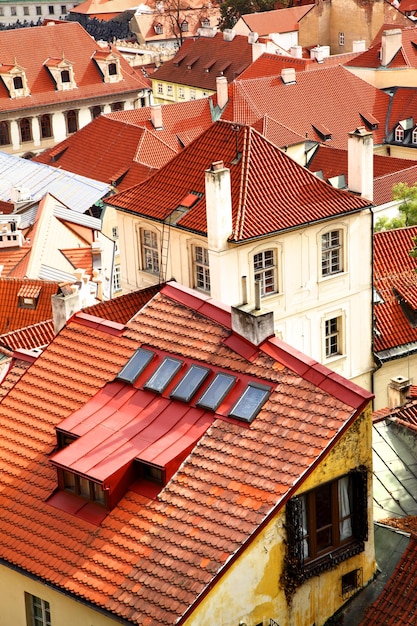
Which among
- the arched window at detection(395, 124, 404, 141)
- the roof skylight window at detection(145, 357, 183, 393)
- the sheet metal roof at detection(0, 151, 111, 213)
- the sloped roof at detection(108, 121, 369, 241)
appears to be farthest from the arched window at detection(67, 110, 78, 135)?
the roof skylight window at detection(145, 357, 183, 393)

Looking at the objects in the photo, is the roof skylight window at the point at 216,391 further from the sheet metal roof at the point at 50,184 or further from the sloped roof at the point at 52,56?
the sloped roof at the point at 52,56

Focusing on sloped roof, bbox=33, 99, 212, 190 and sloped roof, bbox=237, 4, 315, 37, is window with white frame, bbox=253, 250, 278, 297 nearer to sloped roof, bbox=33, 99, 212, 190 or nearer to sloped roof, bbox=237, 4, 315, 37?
sloped roof, bbox=33, 99, 212, 190

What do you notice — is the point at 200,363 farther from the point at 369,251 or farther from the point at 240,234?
the point at 369,251

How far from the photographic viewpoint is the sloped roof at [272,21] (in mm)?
124312

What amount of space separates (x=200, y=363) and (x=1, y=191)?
4537 centimetres

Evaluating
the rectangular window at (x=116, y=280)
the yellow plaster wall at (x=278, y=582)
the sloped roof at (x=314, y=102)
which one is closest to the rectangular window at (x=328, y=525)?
the yellow plaster wall at (x=278, y=582)

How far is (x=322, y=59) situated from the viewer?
10069cm

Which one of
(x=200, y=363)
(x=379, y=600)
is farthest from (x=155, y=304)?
(x=379, y=600)

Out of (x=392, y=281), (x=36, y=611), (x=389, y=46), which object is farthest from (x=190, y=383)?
(x=389, y=46)

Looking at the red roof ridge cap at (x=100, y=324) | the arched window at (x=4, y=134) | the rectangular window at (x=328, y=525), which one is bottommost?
the arched window at (x=4, y=134)

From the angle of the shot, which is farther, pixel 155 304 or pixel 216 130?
pixel 216 130

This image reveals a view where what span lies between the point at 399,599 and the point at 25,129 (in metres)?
84.7

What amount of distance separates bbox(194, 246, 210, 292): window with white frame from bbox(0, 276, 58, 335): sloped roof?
8.67 metres

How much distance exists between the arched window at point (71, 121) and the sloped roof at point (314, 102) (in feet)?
80.6
